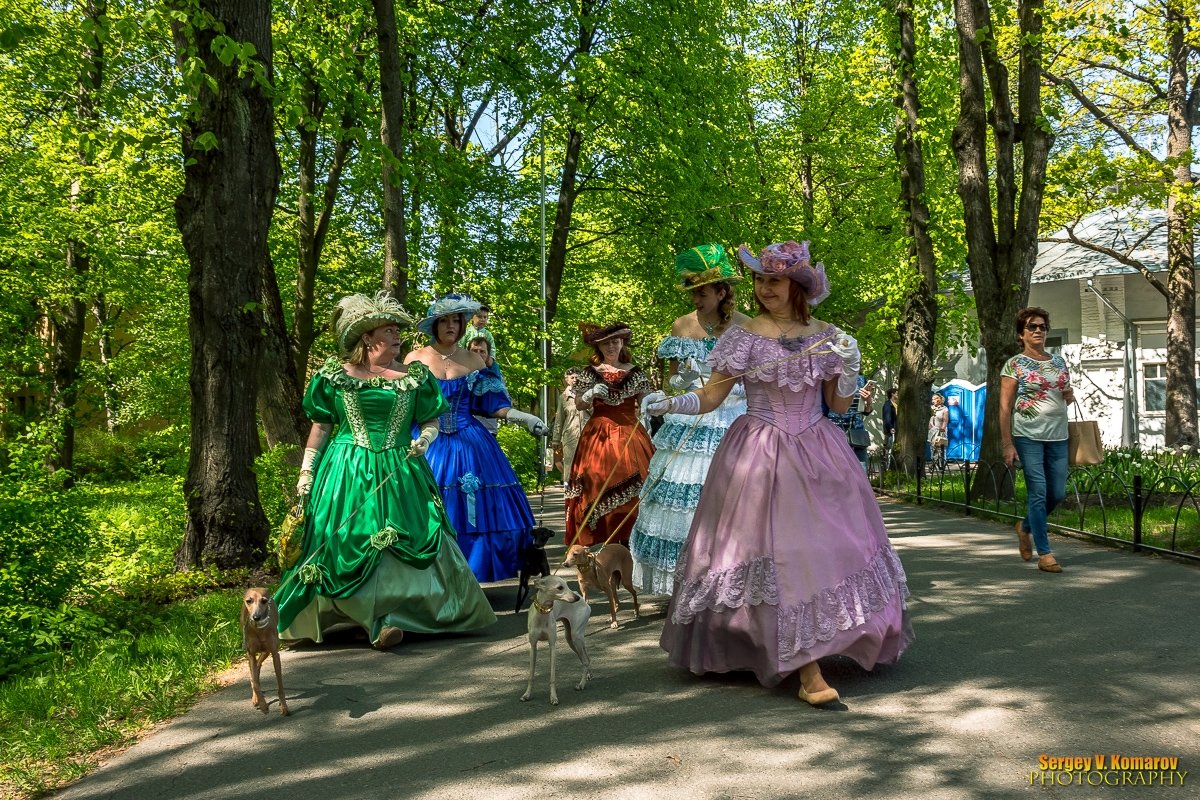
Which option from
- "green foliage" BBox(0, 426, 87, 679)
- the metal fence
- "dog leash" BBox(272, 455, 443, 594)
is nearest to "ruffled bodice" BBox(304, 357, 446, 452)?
"dog leash" BBox(272, 455, 443, 594)

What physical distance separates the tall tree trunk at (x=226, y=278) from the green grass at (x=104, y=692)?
1541mm

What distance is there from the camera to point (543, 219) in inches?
870

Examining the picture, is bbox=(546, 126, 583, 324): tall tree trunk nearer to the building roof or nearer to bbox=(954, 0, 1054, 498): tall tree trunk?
bbox=(954, 0, 1054, 498): tall tree trunk

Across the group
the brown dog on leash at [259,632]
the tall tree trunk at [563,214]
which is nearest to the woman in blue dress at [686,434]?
the brown dog on leash at [259,632]

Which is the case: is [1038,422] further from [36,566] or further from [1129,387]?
[1129,387]

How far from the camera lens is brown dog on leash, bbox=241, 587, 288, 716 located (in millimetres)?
5312

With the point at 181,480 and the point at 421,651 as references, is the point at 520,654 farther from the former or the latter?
the point at 181,480

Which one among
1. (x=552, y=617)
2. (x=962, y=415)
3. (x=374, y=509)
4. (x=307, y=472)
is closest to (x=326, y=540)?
(x=374, y=509)

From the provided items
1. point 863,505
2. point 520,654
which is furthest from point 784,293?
point 520,654

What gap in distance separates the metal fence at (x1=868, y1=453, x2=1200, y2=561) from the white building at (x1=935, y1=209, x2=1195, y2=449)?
13.7 meters

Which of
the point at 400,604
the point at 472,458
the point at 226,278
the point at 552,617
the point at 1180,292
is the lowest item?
the point at 400,604

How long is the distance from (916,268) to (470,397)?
515 inches

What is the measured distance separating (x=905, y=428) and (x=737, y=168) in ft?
23.9

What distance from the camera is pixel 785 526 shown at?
217 inches
